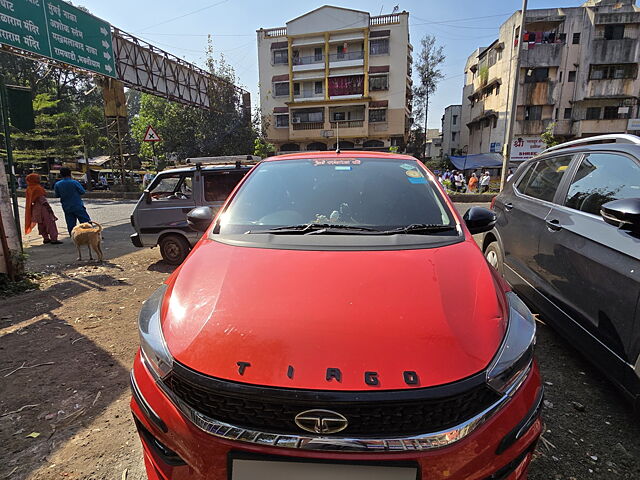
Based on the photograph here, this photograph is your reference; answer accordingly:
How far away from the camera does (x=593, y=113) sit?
3139 cm

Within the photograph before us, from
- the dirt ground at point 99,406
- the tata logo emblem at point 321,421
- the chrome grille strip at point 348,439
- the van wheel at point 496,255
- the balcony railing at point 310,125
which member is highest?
the balcony railing at point 310,125

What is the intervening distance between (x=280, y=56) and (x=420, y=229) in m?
40.0

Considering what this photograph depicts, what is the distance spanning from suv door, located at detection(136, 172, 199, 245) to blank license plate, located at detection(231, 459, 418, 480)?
17.5ft

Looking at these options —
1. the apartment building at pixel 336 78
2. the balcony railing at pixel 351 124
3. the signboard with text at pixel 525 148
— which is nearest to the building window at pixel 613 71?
the signboard with text at pixel 525 148

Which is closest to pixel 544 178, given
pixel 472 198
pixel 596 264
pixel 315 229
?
pixel 596 264

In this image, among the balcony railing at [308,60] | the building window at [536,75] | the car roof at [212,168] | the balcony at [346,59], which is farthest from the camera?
the balcony railing at [308,60]

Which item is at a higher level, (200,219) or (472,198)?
(200,219)

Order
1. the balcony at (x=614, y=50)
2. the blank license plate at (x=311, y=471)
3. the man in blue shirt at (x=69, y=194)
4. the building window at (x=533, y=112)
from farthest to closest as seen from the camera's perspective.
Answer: the building window at (x=533, y=112)
the balcony at (x=614, y=50)
the man in blue shirt at (x=69, y=194)
the blank license plate at (x=311, y=471)

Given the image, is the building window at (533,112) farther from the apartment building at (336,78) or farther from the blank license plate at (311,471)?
the blank license plate at (311,471)

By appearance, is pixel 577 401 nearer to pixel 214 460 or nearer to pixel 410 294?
pixel 410 294

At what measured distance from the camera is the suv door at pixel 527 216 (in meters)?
3.29

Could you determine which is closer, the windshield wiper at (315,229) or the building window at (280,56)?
the windshield wiper at (315,229)

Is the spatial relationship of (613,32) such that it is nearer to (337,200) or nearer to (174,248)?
(174,248)

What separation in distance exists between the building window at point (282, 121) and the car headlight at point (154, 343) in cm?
3817
